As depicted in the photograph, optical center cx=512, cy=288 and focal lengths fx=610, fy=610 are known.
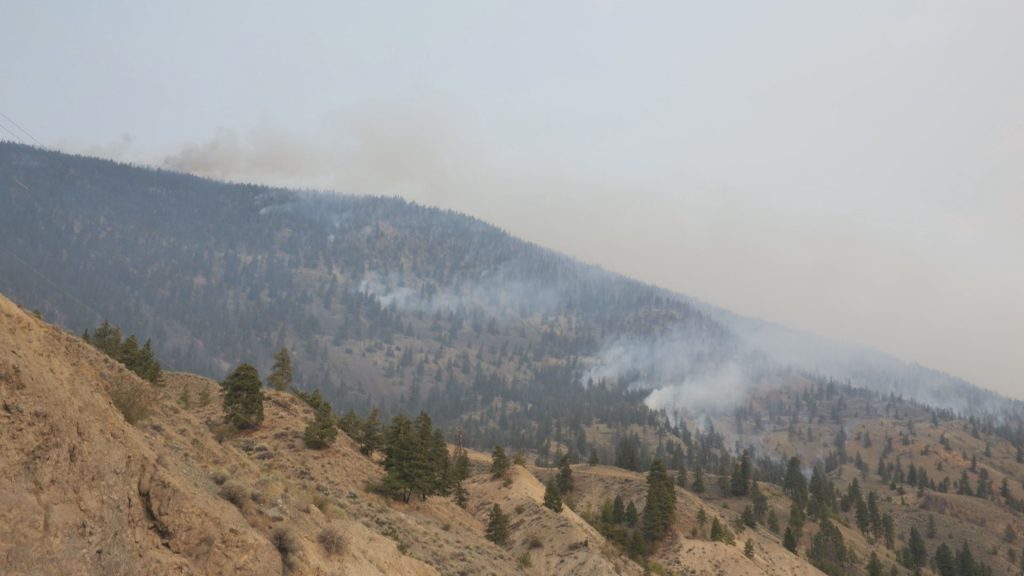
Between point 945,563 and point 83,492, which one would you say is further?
point 945,563

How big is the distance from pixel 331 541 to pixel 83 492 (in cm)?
966

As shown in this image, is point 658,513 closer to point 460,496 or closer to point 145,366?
point 460,496

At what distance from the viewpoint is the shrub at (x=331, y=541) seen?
19359 millimetres


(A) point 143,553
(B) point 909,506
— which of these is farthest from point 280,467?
(B) point 909,506

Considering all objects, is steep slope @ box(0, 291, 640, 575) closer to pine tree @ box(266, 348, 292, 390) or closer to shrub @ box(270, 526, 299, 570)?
shrub @ box(270, 526, 299, 570)

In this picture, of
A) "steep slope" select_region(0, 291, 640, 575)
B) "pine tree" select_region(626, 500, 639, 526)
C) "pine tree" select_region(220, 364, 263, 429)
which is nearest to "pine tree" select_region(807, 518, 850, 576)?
"pine tree" select_region(626, 500, 639, 526)

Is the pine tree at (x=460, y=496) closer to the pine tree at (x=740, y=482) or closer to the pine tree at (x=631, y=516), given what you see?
the pine tree at (x=631, y=516)

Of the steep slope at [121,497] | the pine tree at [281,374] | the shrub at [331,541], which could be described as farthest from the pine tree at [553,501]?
the shrub at [331,541]

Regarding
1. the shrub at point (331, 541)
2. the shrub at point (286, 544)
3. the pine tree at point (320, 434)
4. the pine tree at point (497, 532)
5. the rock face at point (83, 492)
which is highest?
the rock face at point (83, 492)

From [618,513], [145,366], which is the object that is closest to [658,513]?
[618,513]

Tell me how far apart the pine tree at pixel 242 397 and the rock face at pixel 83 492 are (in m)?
36.2

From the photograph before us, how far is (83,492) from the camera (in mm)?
11227

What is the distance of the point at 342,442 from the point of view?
54500 mm

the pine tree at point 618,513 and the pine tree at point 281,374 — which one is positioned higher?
the pine tree at point 281,374
